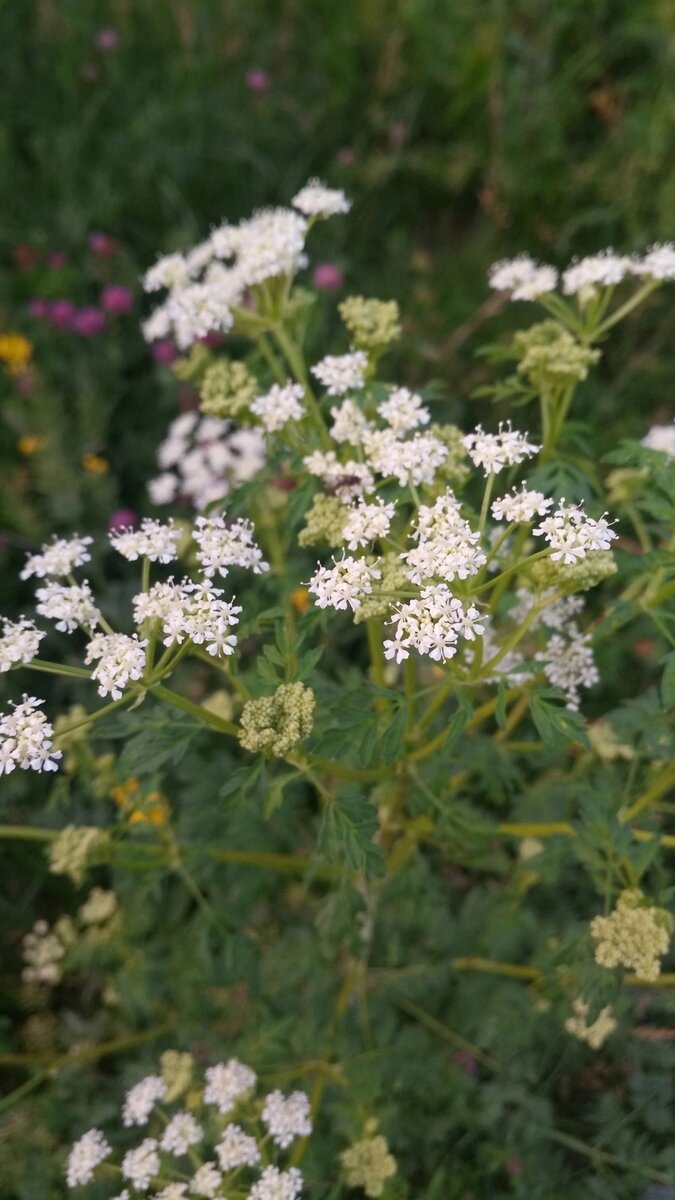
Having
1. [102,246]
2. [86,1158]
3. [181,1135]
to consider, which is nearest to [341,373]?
[181,1135]

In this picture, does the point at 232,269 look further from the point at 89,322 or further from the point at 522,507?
the point at 89,322

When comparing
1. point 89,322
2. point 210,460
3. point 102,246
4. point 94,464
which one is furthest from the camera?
point 102,246

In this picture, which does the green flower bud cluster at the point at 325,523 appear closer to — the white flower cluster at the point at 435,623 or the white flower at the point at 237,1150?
the white flower cluster at the point at 435,623

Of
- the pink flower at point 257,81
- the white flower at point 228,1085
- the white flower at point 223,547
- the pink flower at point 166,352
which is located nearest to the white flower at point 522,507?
the white flower at point 223,547

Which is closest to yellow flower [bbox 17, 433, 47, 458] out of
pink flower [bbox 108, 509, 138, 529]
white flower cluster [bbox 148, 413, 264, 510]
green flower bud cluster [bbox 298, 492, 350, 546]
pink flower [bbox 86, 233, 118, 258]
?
pink flower [bbox 108, 509, 138, 529]

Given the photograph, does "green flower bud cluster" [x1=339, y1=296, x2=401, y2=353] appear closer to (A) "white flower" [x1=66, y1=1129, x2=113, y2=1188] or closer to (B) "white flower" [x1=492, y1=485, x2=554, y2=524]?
(B) "white flower" [x1=492, y1=485, x2=554, y2=524]

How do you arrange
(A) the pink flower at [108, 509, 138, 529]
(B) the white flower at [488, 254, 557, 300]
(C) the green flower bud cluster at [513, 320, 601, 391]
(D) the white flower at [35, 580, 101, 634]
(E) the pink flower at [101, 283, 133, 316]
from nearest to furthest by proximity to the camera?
(D) the white flower at [35, 580, 101, 634] < (C) the green flower bud cluster at [513, 320, 601, 391] < (B) the white flower at [488, 254, 557, 300] < (A) the pink flower at [108, 509, 138, 529] < (E) the pink flower at [101, 283, 133, 316]
